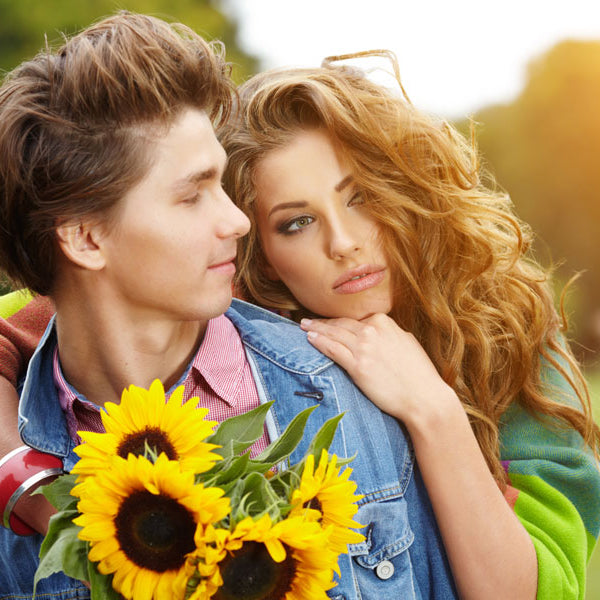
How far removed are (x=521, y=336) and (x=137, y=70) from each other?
1.65m

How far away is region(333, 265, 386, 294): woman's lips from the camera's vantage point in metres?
2.89

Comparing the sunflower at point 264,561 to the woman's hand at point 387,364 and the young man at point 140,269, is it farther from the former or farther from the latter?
the woman's hand at point 387,364

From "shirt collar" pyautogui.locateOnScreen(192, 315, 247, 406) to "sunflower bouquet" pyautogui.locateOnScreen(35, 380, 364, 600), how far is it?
0.81 m

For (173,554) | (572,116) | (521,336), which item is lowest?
(572,116)

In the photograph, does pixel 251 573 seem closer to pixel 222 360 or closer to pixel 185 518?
pixel 185 518

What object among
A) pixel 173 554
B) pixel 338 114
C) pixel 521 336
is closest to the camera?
pixel 173 554

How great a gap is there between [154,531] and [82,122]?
4.06 ft

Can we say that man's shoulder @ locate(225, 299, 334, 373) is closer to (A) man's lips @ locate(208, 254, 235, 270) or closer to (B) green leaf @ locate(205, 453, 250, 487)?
(A) man's lips @ locate(208, 254, 235, 270)

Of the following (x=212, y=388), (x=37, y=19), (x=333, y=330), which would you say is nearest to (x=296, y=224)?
(x=333, y=330)

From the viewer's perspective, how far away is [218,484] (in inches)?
65.6

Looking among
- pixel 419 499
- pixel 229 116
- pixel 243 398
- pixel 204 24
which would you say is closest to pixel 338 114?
pixel 229 116

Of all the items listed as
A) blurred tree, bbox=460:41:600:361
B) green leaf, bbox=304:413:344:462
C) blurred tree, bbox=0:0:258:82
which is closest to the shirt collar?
green leaf, bbox=304:413:344:462

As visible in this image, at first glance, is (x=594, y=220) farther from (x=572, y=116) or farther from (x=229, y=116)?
(x=229, y=116)

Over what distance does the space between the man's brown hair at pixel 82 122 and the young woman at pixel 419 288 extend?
1.93 ft
